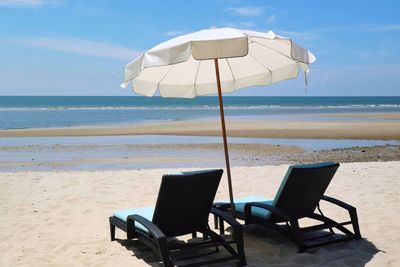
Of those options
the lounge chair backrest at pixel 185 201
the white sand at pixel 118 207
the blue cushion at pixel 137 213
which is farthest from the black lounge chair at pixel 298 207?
the blue cushion at pixel 137 213

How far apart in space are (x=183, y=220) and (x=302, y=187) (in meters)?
1.25

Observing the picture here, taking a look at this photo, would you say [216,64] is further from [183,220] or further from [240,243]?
[240,243]

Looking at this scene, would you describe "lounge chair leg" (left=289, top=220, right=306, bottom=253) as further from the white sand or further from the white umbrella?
the white umbrella

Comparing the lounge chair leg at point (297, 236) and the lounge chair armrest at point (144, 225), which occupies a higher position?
the lounge chair armrest at point (144, 225)

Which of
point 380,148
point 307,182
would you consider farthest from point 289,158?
point 307,182

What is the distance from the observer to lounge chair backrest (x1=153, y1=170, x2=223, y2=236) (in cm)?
420

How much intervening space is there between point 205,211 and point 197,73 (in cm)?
228

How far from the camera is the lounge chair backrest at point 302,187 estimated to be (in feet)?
15.2

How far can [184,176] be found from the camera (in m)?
4.16

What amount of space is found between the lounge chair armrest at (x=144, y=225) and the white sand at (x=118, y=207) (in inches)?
13.1

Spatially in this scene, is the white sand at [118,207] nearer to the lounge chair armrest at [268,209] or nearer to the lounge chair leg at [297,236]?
the lounge chair leg at [297,236]

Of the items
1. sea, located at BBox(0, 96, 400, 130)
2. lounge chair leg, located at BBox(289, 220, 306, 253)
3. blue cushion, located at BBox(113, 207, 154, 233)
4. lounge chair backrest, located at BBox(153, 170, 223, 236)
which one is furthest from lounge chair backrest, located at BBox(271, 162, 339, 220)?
sea, located at BBox(0, 96, 400, 130)

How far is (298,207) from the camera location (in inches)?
195

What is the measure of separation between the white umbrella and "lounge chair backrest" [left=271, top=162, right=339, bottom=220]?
702 millimetres
